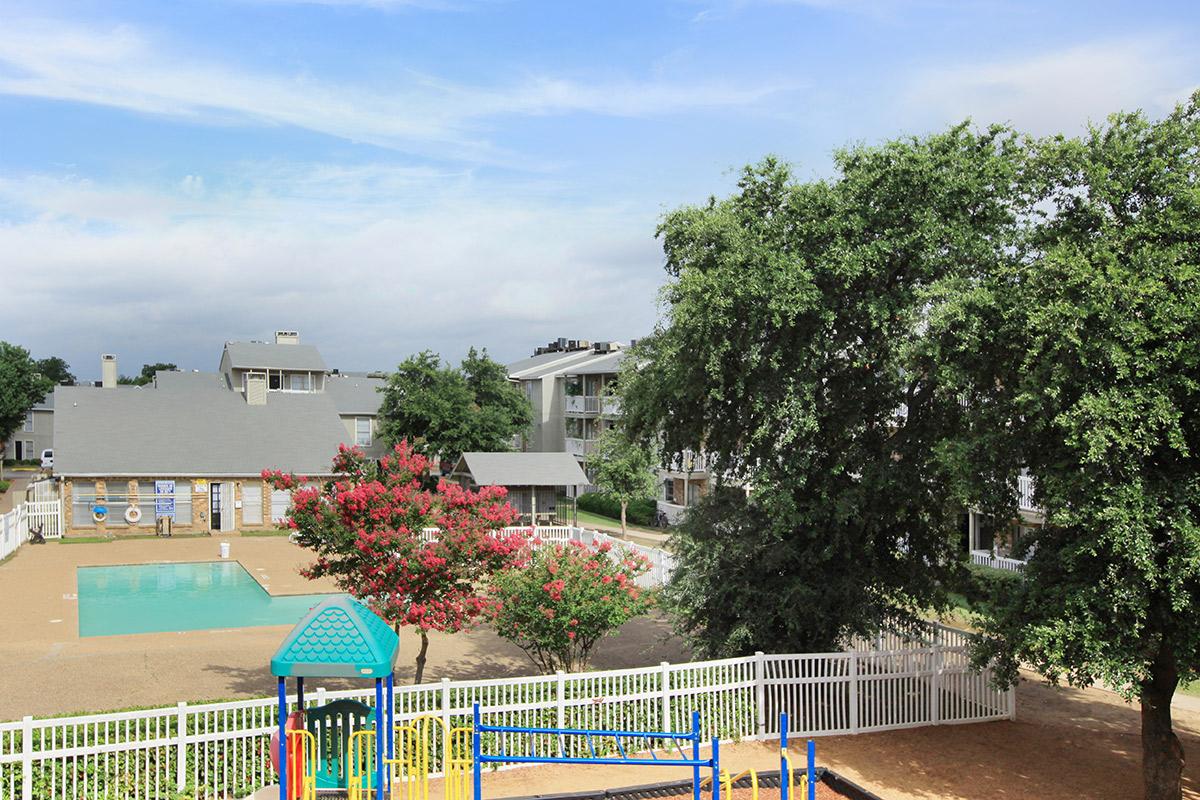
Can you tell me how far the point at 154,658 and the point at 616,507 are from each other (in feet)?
108

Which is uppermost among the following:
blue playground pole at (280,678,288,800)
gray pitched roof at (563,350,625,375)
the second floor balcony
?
gray pitched roof at (563,350,625,375)

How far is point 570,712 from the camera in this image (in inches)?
555

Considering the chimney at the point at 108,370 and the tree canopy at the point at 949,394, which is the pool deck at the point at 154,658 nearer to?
the tree canopy at the point at 949,394

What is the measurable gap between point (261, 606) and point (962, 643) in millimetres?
19331

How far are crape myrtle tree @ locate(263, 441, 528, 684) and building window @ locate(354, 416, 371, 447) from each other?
46414mm

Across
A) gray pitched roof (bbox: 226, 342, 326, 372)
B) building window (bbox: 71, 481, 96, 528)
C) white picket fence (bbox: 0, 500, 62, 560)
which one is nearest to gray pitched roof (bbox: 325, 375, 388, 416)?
gray pitched roof (bbox: 226, 342, 326, 372)

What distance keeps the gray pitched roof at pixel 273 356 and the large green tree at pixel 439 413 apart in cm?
905

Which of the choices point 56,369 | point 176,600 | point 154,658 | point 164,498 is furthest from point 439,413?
point 56,369

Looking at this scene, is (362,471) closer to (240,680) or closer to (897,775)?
(240,680)

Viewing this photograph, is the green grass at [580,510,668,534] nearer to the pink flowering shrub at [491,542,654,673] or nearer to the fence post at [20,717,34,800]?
the pink flowering shrub at [491,542,654,673]

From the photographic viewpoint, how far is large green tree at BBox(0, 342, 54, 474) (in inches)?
2729

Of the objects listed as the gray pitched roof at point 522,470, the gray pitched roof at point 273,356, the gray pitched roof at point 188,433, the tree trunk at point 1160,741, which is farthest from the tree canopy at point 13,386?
the tree trunk at point 1160,741

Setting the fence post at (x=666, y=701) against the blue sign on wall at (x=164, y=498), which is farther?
the blue sign on wall at (x=164, y=498)

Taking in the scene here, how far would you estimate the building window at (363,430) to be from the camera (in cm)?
6270
